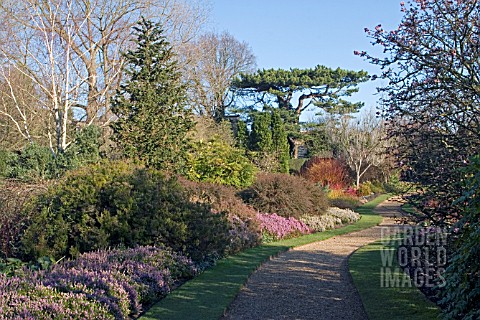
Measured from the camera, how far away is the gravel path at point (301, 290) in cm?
642

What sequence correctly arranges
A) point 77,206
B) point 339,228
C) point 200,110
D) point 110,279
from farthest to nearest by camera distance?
point 200,110 < point 339,228 < point 77,206 < point 110,279

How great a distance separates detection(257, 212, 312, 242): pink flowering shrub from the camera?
515 inches

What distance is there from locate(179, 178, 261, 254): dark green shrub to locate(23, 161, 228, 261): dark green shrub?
117 cm

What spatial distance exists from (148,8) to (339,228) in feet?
41.1

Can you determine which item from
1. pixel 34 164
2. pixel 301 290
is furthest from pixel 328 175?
pixel 301 290

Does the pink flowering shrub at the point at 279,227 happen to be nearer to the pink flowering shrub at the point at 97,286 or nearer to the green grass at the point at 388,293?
the green grass at the point at 388,293

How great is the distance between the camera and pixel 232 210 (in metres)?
12.4

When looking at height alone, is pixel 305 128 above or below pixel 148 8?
below

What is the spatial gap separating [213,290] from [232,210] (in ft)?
16.9

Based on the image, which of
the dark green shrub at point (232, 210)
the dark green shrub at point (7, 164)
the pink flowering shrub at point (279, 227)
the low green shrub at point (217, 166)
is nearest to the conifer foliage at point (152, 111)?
the low green shrub at point (217, 166)

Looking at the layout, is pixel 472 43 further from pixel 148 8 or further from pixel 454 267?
pixel 148 8

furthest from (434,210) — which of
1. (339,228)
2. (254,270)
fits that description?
(339,228)

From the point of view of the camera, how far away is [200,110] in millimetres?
35438

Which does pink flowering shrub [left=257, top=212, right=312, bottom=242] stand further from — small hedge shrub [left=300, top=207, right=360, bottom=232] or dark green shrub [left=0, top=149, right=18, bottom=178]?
dark green shrub [left=0, top=149, right=18, bottom=178]
